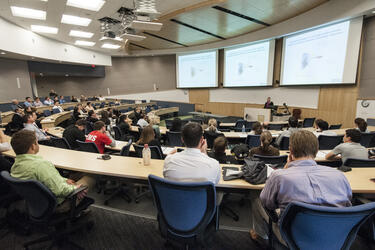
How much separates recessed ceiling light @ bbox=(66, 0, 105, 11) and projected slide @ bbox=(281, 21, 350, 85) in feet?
26.4

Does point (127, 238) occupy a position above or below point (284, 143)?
below

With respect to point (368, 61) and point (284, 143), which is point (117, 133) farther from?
point (368, 61)

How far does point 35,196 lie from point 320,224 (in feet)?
7.46

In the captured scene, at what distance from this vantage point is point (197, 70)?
13.8m

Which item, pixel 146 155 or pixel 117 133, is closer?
pixel 146 155

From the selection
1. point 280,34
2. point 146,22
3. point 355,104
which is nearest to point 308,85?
point 355,104

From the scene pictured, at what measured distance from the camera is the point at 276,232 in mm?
1548

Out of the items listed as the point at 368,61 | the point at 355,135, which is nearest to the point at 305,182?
the point at 355,135

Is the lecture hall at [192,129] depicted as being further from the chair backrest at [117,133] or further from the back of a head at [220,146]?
the chair backrest at [117,133]

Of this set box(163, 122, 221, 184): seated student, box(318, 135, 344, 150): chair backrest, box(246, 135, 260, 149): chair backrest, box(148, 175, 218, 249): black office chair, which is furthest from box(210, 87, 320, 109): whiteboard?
box(148, 175, 218, 249): black office chair

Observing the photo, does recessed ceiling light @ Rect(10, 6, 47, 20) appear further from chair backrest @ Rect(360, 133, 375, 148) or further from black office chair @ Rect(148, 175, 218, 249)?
chair backrest @ Rect(360, 133, 375, 148)

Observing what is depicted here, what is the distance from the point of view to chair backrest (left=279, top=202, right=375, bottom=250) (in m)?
1.06

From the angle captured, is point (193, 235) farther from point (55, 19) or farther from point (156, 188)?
point (55, 19)

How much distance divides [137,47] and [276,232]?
1535 cm
